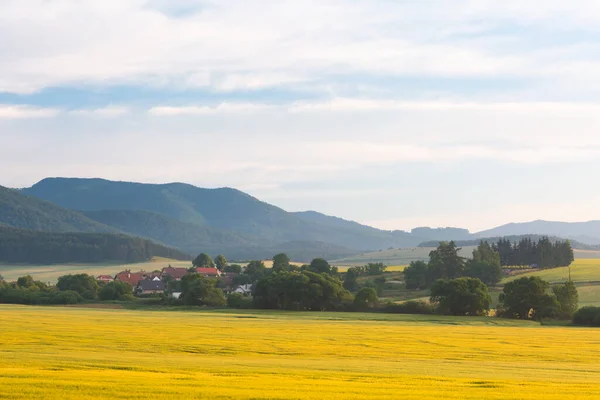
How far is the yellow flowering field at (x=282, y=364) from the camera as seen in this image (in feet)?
81.1

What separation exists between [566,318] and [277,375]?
93.7 meters

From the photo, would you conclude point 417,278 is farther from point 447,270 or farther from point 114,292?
point 114,292

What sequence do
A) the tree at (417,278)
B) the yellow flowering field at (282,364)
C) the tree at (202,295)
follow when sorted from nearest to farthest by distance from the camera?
the yellow flowering field at (282,364) < the tree at (202,295) < the tree at (417,278)

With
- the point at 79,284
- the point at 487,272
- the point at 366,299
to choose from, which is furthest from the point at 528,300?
the point at 79,284

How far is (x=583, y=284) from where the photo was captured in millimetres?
156250

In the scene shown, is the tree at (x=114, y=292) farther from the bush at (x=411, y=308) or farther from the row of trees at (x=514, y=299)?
the row of trees at (x=514, y=299)

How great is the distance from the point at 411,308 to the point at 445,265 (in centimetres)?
5290

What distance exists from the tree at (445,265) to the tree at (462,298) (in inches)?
2014

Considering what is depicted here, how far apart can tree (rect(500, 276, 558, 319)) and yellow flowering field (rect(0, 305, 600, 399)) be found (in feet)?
152

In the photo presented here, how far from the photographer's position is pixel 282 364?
37.2 m

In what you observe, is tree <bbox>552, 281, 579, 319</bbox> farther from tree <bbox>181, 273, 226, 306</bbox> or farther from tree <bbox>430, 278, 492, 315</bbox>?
tree <bbox>181, 273, 226, 306</bbox>

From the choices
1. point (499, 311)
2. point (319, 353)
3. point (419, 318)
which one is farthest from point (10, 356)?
point (499, 311)

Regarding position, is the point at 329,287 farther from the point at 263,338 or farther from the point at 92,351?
the point at 92,351

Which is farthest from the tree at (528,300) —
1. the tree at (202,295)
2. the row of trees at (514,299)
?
the tree at (202,295)
